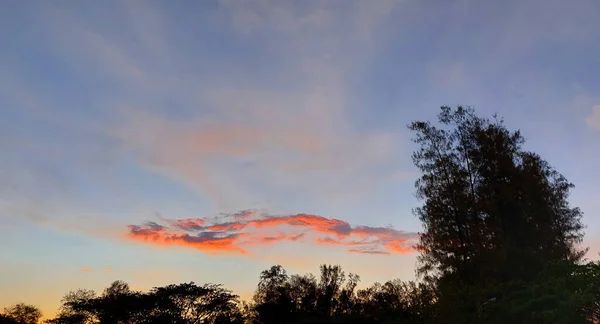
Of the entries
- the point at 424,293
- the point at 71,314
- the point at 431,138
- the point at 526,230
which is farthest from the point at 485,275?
the point at 71,314

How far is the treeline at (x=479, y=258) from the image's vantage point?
632 inches

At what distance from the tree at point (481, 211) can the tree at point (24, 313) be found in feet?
157

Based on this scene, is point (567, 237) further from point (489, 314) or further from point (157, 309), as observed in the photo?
point (157, 309)

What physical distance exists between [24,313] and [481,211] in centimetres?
5200

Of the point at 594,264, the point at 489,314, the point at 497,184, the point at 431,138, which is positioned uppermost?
the point at 431,138

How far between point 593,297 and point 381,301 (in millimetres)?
27633

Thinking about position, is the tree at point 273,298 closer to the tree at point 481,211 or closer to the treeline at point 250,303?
the treeline at point 250,303

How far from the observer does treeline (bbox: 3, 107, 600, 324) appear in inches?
632

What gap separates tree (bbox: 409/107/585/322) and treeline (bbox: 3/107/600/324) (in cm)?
5

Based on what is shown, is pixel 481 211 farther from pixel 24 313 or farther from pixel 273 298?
pixel 24 313

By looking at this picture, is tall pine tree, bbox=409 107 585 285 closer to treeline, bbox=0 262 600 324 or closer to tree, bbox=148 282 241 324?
treeline, bbox=0 262 600 324

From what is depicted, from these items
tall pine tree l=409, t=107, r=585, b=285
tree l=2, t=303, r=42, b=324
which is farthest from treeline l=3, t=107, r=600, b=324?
tree l=2, t=303, r=42, b=324

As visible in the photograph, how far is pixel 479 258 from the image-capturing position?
2219 centimetres

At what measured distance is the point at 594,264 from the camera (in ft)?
53.5
